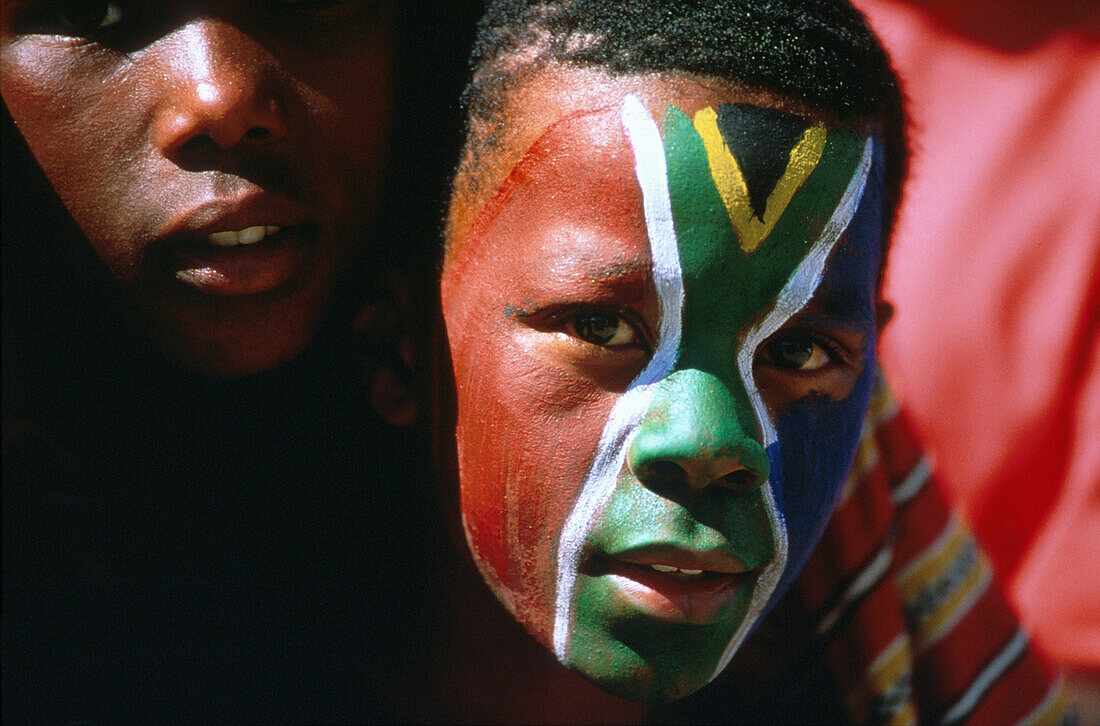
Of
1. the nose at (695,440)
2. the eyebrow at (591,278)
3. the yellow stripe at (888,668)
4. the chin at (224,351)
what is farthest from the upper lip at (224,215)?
the yellow stripe at (888,668)

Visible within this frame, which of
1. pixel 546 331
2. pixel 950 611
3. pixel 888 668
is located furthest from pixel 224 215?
pixel 950 611

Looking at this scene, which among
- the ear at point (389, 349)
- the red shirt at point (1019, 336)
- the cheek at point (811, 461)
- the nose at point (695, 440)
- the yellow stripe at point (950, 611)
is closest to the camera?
the nose at point (695, 440)

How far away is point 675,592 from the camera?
128 cm

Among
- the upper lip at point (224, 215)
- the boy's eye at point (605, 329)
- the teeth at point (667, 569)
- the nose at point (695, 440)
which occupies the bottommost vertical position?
the teeth at point (667, 569)

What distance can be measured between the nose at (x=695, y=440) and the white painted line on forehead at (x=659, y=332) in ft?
0.06

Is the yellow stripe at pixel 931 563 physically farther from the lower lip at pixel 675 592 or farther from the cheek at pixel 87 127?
the cheek at pixel 87 127

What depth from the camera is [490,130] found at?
1.39m

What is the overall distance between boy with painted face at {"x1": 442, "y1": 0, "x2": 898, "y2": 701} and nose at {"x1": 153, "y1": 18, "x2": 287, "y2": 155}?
0.93 feet

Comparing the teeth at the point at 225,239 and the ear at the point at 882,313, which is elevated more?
the teeth at the point at 225,239

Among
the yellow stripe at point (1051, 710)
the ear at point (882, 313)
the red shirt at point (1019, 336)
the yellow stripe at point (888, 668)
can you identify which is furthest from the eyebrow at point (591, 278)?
the red shirt at point (1019, 336)

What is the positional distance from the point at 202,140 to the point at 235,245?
13 centimetres

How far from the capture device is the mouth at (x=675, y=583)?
4.12 ft

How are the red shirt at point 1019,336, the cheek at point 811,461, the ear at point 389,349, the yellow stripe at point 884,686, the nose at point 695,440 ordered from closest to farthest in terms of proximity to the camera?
the nose at point 695,440 → the cheek at point 811,461 → the ear at point 389,349 → the yellow stripe at point 884,686 → the red shirt at point 1019,336

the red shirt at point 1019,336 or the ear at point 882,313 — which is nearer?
the ear at point 882,313
